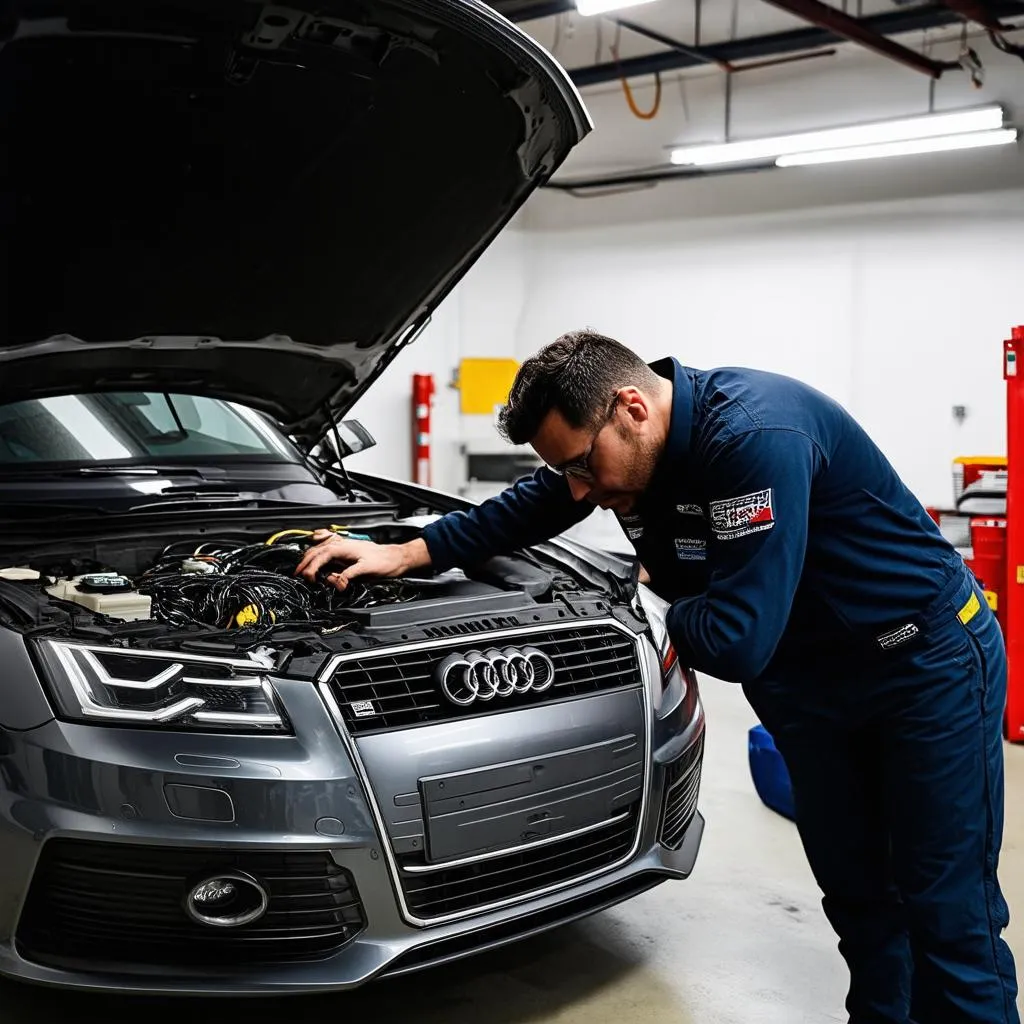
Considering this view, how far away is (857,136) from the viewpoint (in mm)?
6617

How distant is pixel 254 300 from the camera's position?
2781 mm

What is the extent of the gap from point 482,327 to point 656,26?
116 inches

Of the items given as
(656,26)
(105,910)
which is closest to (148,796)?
(105,910)

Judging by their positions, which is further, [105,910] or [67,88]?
[67,88]

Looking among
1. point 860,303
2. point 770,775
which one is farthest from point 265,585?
point 860,303

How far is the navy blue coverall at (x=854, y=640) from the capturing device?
1.57m

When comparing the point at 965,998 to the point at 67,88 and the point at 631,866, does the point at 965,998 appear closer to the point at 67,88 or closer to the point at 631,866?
the point at 631,866

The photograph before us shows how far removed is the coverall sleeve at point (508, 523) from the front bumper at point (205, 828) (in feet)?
1.79

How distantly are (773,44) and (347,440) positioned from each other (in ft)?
17.2

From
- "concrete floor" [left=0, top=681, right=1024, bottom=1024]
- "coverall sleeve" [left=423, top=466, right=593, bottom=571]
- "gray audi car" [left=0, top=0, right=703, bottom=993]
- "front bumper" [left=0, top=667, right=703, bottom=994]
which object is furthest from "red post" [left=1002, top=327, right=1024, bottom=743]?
"front bumper" [left=0, top=667, right=703, bottom=994]

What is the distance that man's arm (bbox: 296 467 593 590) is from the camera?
85.6 inches

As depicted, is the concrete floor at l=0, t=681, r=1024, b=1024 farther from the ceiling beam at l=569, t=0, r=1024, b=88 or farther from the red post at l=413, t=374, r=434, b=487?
the red post at l=413, t=374, r=434, b=487

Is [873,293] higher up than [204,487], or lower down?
higher up

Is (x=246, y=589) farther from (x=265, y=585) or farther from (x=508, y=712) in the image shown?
(x=508, y=712)
